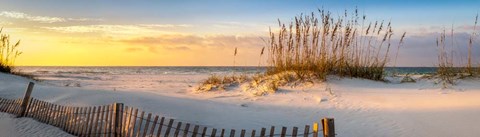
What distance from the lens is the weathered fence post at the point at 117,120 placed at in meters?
5.74

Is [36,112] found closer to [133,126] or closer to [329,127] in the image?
[133,126]

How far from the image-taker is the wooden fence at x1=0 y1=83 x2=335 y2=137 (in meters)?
5.29

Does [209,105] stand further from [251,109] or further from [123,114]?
[123,114]

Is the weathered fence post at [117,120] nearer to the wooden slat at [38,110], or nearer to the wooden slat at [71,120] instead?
the wooden slat at [71,120]

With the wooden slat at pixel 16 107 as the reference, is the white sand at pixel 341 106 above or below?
above

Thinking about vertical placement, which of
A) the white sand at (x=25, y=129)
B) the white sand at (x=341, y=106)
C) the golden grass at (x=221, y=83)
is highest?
the golden grass at (x=221, y=83)

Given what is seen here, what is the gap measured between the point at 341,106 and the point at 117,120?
13.0ft

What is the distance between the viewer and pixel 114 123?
228 inches

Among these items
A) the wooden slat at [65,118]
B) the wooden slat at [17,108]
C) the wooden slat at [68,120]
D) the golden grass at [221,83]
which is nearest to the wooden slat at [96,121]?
the wooden slat at [68,120]

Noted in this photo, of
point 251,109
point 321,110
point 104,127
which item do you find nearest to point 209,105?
point 251,109

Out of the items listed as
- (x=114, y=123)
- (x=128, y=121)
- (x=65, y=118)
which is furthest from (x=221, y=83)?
(x=128, y=121)

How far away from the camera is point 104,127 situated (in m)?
5.96

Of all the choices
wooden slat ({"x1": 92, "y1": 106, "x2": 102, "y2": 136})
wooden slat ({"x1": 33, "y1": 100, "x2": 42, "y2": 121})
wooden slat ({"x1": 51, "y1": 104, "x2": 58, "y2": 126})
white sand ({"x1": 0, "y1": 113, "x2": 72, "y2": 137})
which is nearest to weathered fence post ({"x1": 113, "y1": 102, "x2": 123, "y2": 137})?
wooden slat ({"x1": 92, "y1": 106, "x2": 102, "y2": 136})

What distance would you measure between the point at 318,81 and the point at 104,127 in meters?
5.03
